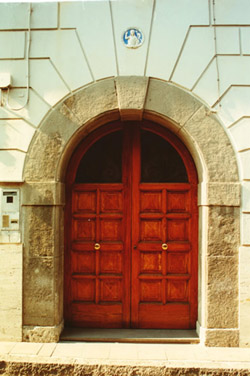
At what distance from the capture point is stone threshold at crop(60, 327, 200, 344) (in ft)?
15.5

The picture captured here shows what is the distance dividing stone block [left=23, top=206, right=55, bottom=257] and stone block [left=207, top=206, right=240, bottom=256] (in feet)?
7.30

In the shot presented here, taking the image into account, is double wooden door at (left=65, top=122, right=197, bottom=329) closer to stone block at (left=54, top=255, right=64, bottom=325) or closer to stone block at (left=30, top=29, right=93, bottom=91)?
stone block at (left=54, top=255, right=64, bottom=325)

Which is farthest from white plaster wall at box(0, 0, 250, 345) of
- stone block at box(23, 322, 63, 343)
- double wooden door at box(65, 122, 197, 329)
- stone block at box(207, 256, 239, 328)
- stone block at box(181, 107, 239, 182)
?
stone block at box(23, 322, 63, 343)

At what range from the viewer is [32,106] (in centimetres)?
481

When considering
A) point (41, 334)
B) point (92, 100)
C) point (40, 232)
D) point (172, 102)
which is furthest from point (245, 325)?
point (92, 100)

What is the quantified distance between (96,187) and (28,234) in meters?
1.22

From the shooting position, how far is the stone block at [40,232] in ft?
15.5

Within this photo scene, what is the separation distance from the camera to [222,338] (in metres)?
4.58

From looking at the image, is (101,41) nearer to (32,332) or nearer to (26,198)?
(26,198)

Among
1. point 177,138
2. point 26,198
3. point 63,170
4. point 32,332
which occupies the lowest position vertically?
point 32,332

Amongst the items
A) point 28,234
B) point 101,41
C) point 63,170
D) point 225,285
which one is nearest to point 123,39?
point 101,41

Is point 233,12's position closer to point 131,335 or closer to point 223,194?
point 223,194

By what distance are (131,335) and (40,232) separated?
1985 millimetres

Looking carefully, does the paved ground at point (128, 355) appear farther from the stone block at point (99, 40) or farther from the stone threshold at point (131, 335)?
the stone block at point (99, 40)
